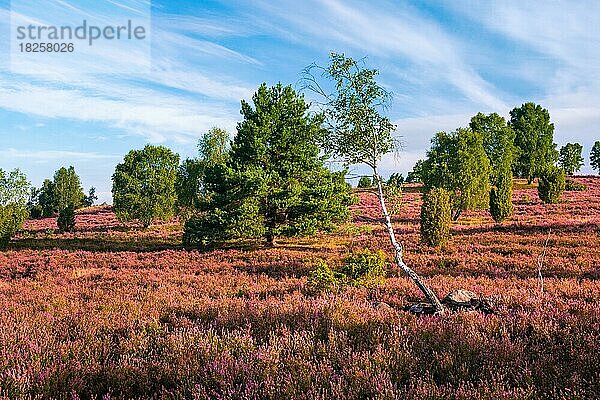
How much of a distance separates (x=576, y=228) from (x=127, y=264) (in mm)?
26730

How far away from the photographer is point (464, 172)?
38469mm

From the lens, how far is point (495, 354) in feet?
14.3

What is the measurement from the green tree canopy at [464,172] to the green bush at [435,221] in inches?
561

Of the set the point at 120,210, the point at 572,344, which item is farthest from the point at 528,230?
the point at 120,210

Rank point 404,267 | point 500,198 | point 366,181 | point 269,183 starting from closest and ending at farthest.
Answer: point 404,267, point 366,181, point 269,183, point 500,198

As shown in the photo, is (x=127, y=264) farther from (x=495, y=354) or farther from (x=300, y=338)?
(x=495, y=354)

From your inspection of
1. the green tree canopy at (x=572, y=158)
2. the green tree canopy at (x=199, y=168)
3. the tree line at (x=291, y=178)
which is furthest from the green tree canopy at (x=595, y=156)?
the green tree canopy at (x=199, y=168)

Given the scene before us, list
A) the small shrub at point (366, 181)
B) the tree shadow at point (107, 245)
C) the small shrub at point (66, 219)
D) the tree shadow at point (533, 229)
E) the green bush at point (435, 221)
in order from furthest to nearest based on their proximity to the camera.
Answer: the small shrub at point (66, 219)
the tree shadow at point (107, 245)
the tree shadow at point (533, 229)
the green bush at point (435, 221)
the small shrub at point (366, 181)

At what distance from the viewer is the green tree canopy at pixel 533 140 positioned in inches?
2778

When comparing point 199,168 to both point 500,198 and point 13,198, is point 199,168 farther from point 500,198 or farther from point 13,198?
point 500,198

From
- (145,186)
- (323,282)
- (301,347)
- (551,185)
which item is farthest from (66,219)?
(551,185)

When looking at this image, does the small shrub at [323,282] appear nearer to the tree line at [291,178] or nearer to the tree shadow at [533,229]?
the tree line at [291,178]

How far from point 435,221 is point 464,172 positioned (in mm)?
16557

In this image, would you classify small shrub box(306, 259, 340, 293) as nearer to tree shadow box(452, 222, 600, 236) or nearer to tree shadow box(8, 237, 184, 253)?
tree shadow box(8, 237, 184, 253)
